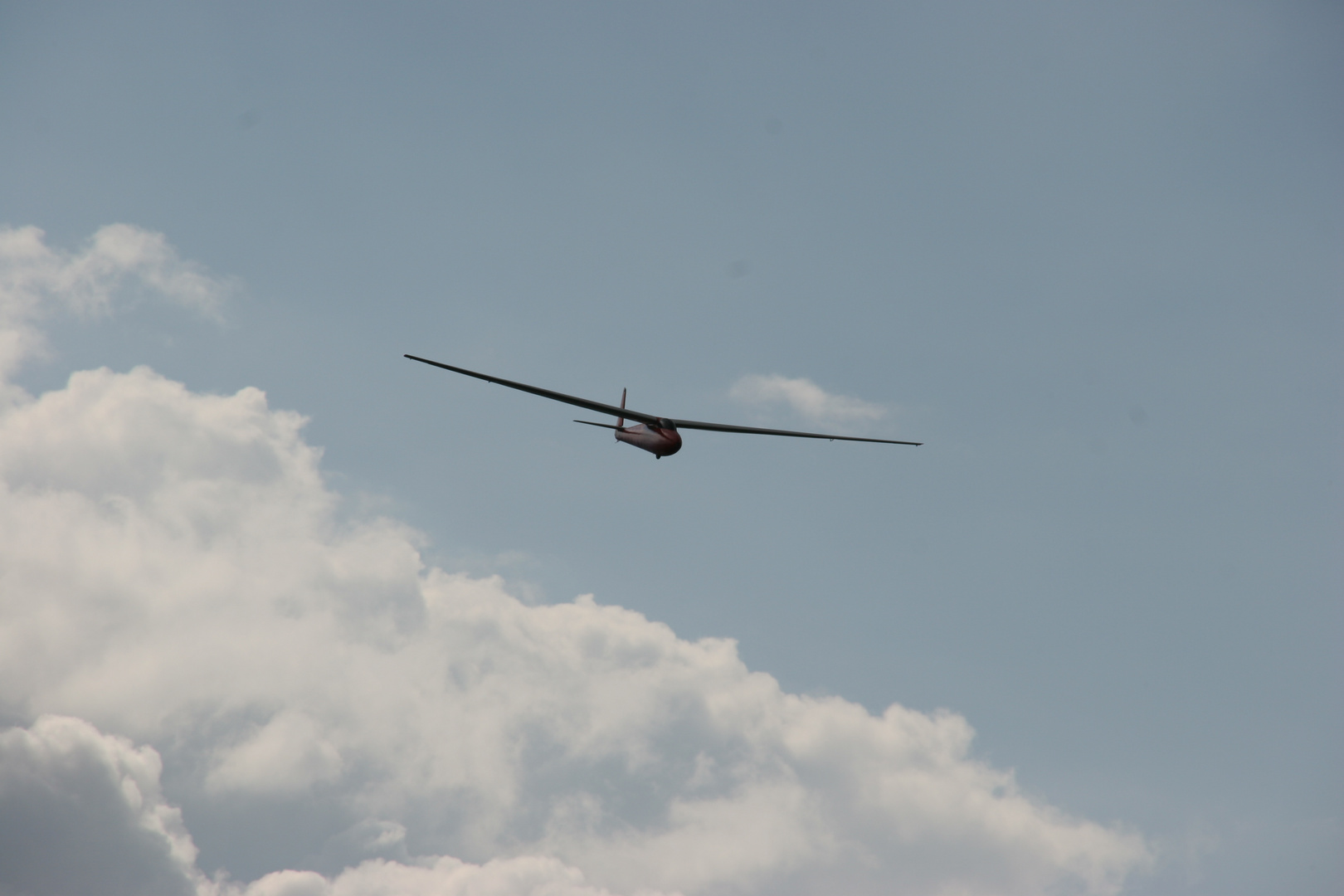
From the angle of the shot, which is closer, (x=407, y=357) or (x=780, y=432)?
(x=407, y=357)

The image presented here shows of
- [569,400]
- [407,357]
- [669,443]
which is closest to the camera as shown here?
[407,357]

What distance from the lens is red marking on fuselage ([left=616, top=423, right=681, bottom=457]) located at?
2511 inches

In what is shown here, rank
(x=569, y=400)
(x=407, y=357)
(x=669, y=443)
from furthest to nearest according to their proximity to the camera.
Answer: (x=669, y=443), (x=569, y=400), (x=407, y=357)

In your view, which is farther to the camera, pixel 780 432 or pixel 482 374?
pixel 780 432

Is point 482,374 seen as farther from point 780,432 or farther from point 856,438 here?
point 856,438

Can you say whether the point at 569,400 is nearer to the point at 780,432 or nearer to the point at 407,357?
the point at 407,357

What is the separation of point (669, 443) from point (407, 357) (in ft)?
66.7

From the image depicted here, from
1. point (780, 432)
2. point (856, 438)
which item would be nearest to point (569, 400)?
point (780, 432)

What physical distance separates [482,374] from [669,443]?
15.5 metres

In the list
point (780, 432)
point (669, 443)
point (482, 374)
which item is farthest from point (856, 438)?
point (482, 374)

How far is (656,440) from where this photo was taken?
6419 centimetres

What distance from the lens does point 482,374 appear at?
55.4 m

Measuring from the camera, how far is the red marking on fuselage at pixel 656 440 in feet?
209

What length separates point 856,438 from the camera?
64.7 metres
